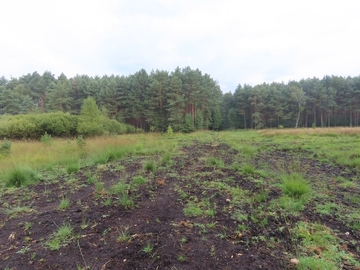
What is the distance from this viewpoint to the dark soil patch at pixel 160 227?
6.33 feet

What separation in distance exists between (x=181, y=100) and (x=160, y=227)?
33.0 metres

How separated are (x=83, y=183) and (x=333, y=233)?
4.55 m

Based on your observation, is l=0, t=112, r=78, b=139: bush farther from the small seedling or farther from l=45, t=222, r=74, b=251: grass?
the small seedling

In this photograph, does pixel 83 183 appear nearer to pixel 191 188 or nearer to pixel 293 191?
pixel 191 188

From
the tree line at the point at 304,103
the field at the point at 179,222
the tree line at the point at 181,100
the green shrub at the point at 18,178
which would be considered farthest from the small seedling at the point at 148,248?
the tree line at the point at 304,103

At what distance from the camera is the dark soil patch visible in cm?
193

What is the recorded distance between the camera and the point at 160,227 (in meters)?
2.50

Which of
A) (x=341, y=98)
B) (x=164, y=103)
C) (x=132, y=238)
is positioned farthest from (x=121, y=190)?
(x=341, y=98)

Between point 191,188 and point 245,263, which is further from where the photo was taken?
point 191,188

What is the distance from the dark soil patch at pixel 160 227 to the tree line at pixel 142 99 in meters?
31.2

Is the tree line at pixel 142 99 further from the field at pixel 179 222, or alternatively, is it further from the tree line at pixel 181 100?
the field at pixel 179 222

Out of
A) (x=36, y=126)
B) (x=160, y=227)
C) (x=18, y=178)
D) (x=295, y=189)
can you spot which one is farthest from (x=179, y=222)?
(x=36, y=126)

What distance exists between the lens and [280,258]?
1.98 m

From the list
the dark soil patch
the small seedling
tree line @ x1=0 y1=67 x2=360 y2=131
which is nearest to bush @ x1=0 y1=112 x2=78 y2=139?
tree line @ x1=0 y1=67 x2=360 y2=131
